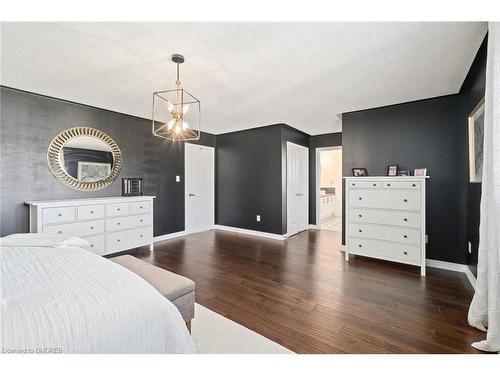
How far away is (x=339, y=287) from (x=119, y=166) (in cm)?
388

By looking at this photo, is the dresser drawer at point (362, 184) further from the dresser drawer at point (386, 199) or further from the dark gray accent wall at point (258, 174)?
the dark gray accent wall at point (258, 174)

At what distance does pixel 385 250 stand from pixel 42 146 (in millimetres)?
5018

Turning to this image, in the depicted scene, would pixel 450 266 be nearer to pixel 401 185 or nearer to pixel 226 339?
pixel 401 185

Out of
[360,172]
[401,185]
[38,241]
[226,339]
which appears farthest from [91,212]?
[401,185]

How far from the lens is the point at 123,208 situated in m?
3.59

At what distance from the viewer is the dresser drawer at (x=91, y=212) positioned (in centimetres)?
312

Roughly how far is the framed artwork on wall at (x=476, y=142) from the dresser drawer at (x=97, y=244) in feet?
15.5

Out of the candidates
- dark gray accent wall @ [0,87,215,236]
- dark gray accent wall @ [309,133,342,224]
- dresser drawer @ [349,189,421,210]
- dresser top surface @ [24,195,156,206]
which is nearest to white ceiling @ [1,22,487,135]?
dark gray accent wall @ [0,87,215,236]

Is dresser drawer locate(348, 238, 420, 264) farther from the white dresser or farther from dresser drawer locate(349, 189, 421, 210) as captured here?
the white dresser

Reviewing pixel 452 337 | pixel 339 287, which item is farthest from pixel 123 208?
pixel 452 337

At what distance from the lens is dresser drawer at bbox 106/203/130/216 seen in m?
3.42

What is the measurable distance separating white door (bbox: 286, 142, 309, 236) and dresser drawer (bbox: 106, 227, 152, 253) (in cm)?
279
